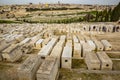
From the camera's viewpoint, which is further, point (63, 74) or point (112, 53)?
point (112, 53)

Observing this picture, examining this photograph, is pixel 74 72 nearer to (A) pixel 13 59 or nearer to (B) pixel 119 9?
(A) pixel 13 59

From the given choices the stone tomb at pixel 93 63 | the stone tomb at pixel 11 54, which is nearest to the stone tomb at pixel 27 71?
the stone tomb at pixel 11 54

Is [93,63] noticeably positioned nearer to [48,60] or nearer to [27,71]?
[48,60]

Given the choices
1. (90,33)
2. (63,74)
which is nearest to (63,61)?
(63,74)

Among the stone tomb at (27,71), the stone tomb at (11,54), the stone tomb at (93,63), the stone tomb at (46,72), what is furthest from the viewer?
the stone tomb at (11,54)

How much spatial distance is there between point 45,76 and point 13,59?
601 cm

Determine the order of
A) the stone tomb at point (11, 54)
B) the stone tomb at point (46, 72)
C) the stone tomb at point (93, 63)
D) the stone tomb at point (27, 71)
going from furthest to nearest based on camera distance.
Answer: the stone tomb at point (11, 54) → the stone tomb at point (93, 63) → the stone tomb at point (27, 71) → the stone tomb at point (46, 72)

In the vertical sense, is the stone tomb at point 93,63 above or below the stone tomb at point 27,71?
below

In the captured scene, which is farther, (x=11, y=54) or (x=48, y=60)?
(x=11, y=54)

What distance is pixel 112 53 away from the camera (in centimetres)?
1770

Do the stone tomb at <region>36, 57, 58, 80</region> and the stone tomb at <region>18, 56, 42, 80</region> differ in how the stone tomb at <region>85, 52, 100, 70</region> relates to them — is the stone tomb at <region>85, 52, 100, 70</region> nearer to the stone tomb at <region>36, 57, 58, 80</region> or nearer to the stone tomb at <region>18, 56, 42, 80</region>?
the stone tomb at <region>36, 57, 58, 80</region>

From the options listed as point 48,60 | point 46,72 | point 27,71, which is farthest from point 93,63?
point 27,71

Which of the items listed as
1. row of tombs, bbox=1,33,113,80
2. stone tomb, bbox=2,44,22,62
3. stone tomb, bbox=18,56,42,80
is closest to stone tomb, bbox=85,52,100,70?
row of tombs, bbox=1,33,113,80

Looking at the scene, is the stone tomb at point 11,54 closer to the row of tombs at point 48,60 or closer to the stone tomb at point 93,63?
the row of tombs at point 48,60
